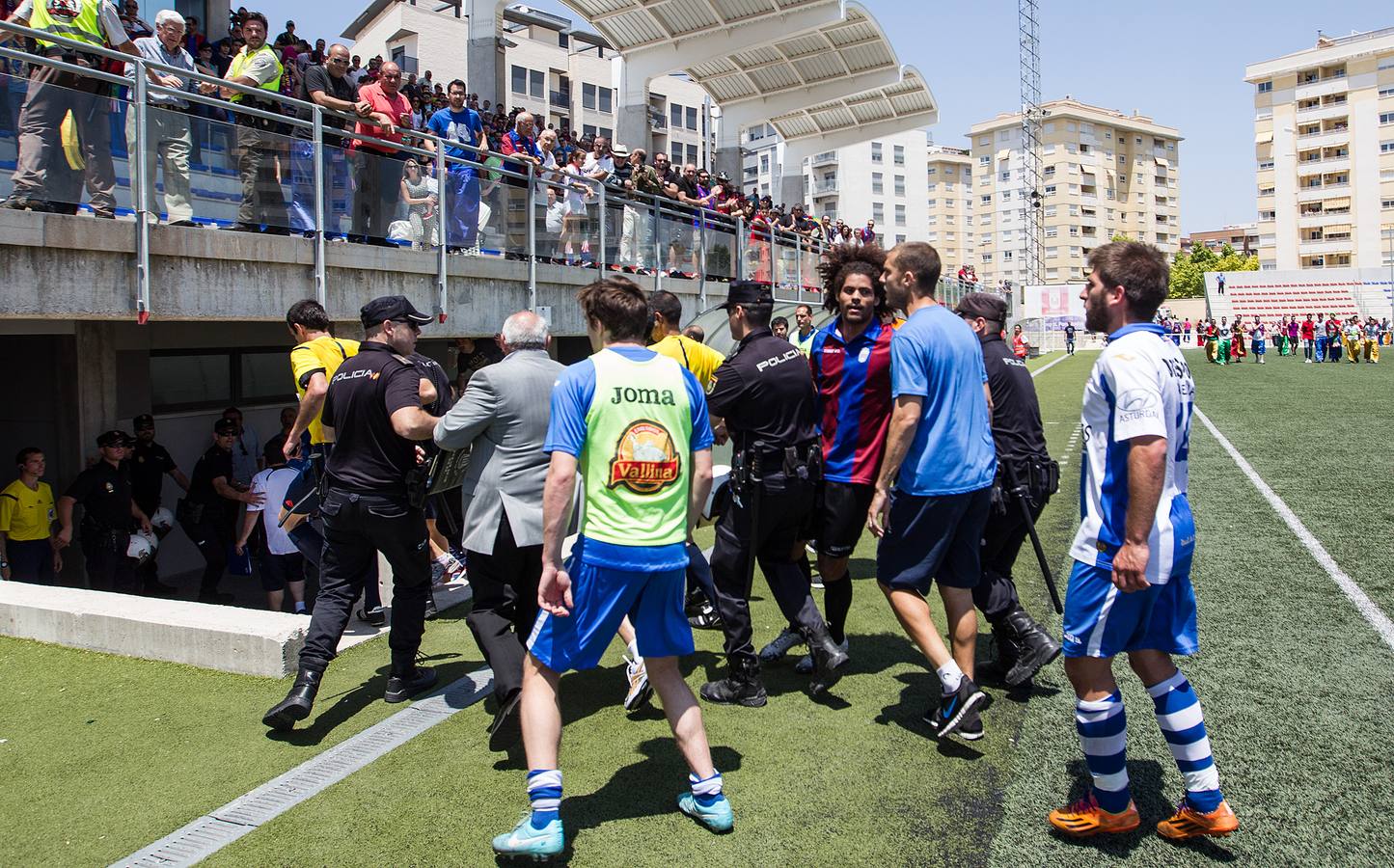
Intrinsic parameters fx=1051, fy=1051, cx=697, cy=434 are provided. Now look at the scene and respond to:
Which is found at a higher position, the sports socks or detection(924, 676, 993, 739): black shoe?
the sports socks

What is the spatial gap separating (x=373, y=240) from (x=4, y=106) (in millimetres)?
3257

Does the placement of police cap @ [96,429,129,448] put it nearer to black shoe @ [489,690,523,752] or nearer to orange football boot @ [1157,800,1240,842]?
black shoe @ [489,690,523,752]

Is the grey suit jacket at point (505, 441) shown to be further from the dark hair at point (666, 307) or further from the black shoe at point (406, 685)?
the dark hair at point (666, 307)

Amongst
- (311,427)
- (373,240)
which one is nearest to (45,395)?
(373,240)

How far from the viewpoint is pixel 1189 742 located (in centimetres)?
343

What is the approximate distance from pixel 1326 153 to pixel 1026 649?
10254 centimetres

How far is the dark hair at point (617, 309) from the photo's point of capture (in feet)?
12.1

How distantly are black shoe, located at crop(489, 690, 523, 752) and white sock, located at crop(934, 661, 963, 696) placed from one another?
172 centimetres

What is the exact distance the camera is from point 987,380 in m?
5.38

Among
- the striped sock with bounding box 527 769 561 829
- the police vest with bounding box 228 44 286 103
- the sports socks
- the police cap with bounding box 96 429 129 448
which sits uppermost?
the police vest with bounding box 228 44 286 103

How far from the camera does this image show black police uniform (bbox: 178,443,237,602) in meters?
9.59

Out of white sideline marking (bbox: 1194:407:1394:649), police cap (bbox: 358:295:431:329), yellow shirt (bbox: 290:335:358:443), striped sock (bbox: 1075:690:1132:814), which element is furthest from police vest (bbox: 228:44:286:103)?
white sideline marking (bbox: 1194:407:1394:649)

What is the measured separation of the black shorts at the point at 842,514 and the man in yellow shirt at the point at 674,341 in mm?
1169

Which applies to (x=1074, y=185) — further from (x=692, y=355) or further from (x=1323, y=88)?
(x=692, y=355)
